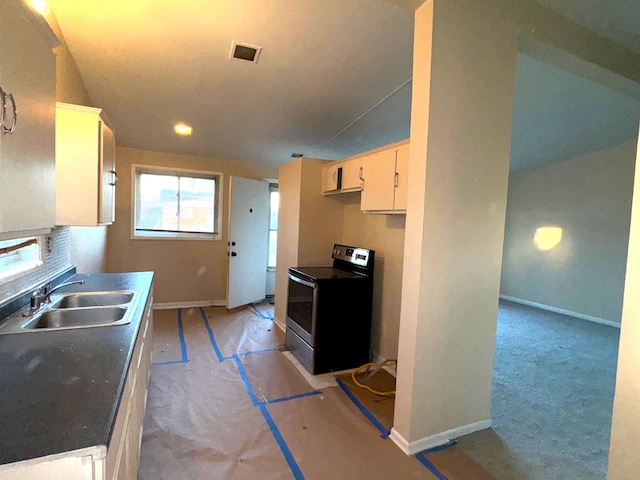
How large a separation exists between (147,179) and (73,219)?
299 cm

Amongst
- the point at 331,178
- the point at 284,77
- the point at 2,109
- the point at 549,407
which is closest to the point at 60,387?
the point at 2,109

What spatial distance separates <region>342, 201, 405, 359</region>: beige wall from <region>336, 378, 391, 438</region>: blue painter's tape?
61cm

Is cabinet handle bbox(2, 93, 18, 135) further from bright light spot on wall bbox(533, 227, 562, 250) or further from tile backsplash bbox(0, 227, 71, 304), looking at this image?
bright light spot on wall bbox(533, 227, 562, 250)

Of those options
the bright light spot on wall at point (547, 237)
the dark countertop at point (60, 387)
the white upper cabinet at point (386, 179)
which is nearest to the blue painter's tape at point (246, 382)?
the dark countertop at point (60, 387)

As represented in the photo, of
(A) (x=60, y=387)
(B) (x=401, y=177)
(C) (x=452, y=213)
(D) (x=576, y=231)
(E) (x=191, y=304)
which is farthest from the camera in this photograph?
(D) (x=576, y=231)

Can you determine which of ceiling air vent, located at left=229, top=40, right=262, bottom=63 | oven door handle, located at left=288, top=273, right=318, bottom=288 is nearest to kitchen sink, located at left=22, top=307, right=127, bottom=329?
oven door handle, located at left=288, top=273, right=318, bottom=288

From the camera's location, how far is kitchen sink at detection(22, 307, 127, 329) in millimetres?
1725

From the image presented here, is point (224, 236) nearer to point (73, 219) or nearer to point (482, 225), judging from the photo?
point (73, 219)

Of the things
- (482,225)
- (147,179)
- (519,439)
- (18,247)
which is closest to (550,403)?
(519,439)

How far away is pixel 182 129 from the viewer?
3789mm

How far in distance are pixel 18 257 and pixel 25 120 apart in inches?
47.8

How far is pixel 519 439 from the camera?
209 cm

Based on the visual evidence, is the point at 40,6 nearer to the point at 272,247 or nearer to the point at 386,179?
the point at 386,179

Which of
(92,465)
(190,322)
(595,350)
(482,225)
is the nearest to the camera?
(92,465)
